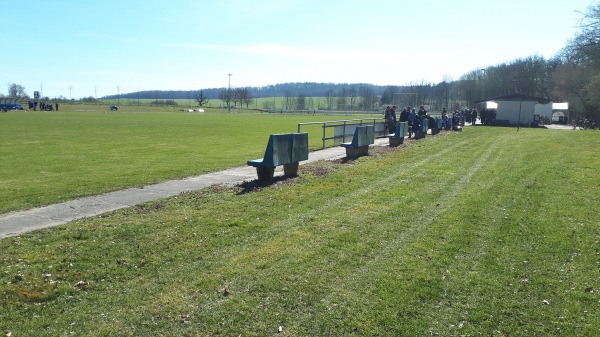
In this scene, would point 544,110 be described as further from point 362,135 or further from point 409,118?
point 362,135

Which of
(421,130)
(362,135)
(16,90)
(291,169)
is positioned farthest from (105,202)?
(16,90)

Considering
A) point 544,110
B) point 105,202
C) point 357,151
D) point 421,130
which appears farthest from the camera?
point 544,110

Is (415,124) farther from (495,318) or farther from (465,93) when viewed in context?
(465,93)

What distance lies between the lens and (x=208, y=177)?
1299 centimetres

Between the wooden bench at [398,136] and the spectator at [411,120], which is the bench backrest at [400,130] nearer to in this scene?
the wooden bench at [398,136]

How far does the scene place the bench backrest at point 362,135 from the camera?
57.1 feet

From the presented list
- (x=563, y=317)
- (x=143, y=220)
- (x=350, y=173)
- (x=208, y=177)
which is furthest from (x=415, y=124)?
(x=563, y=317)

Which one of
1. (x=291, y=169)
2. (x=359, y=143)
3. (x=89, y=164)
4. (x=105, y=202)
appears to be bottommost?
(x=89, y=164)

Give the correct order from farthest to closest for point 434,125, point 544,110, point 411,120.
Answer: point 544,110 < point 434,125 < point 411,120

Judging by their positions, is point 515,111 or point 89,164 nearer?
point 89,164

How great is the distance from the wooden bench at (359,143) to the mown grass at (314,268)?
701 centimetres

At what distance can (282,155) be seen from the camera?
12.4 metres

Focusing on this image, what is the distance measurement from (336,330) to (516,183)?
9244 mm

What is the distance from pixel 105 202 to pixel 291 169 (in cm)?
483
